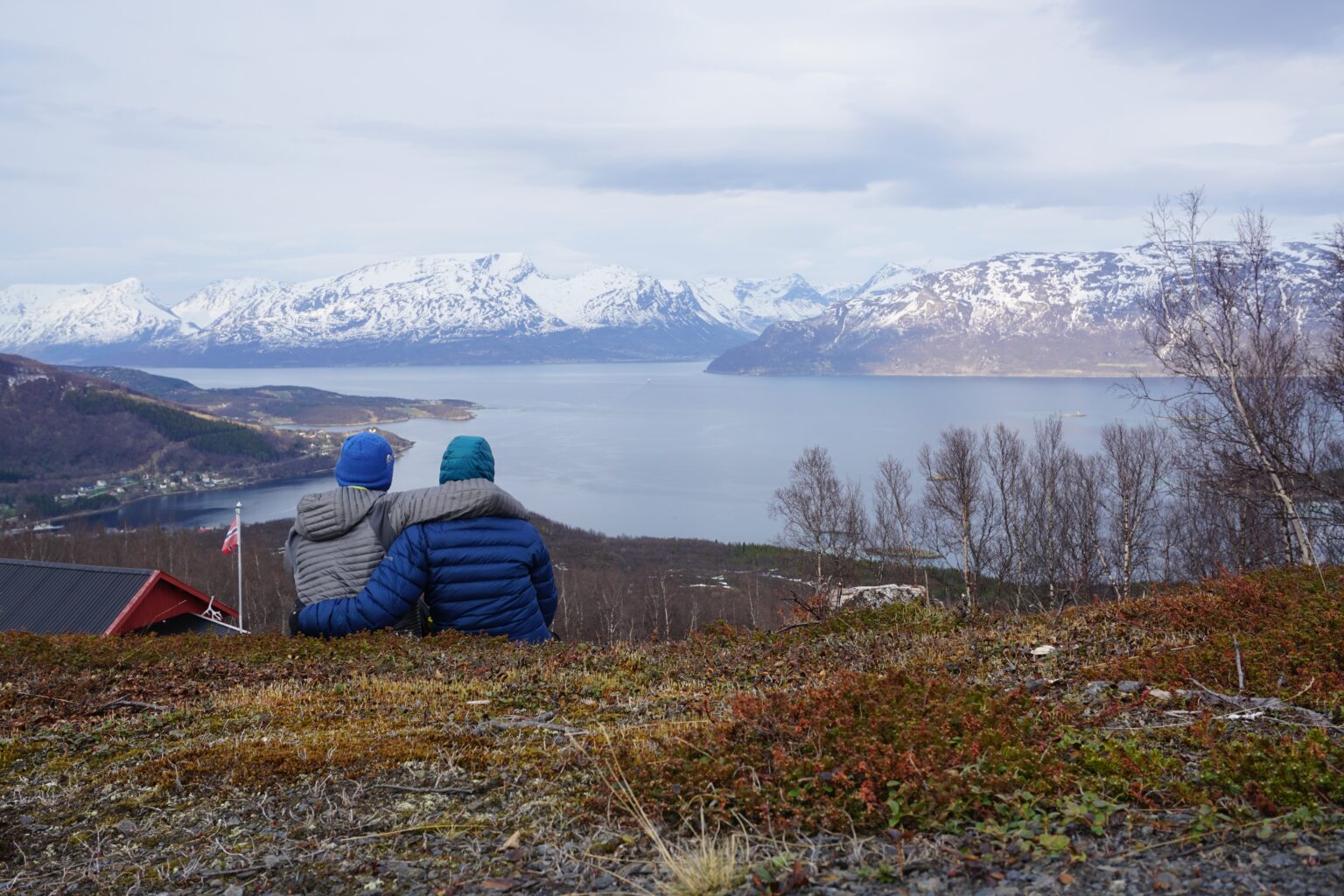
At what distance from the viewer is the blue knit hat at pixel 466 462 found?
8086mm

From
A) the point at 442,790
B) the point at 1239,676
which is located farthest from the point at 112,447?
the point at 1239,676

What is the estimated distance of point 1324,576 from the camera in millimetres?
9586

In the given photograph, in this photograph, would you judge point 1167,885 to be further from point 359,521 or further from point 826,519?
point 826,519

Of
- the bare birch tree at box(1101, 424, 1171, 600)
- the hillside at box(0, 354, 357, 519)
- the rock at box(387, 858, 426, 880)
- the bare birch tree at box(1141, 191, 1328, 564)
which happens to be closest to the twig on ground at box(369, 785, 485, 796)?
the rock at box(387, 858, 426, 880)

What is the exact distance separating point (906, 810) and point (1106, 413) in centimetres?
15467

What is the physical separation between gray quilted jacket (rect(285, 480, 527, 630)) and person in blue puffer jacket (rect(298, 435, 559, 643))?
0.11 metres

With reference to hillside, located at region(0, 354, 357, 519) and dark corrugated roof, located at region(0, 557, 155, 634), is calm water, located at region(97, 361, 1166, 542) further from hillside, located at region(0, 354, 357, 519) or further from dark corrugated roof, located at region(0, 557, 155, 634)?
dark corrugated roof, located at region(0, 557, 155, 634)

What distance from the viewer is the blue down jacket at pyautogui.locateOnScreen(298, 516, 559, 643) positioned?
798 centimetres

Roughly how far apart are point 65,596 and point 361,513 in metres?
8.84

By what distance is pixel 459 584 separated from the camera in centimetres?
834

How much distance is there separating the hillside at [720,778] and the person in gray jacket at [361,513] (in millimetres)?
1209

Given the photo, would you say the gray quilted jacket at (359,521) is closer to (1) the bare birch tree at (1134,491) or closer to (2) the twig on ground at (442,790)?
(2) the twig on ground at (442,790)

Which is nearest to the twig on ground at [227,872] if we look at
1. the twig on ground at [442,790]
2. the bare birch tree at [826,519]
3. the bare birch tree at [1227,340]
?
the twig on ground at [442,790]

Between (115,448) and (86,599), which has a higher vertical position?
(86,599)
